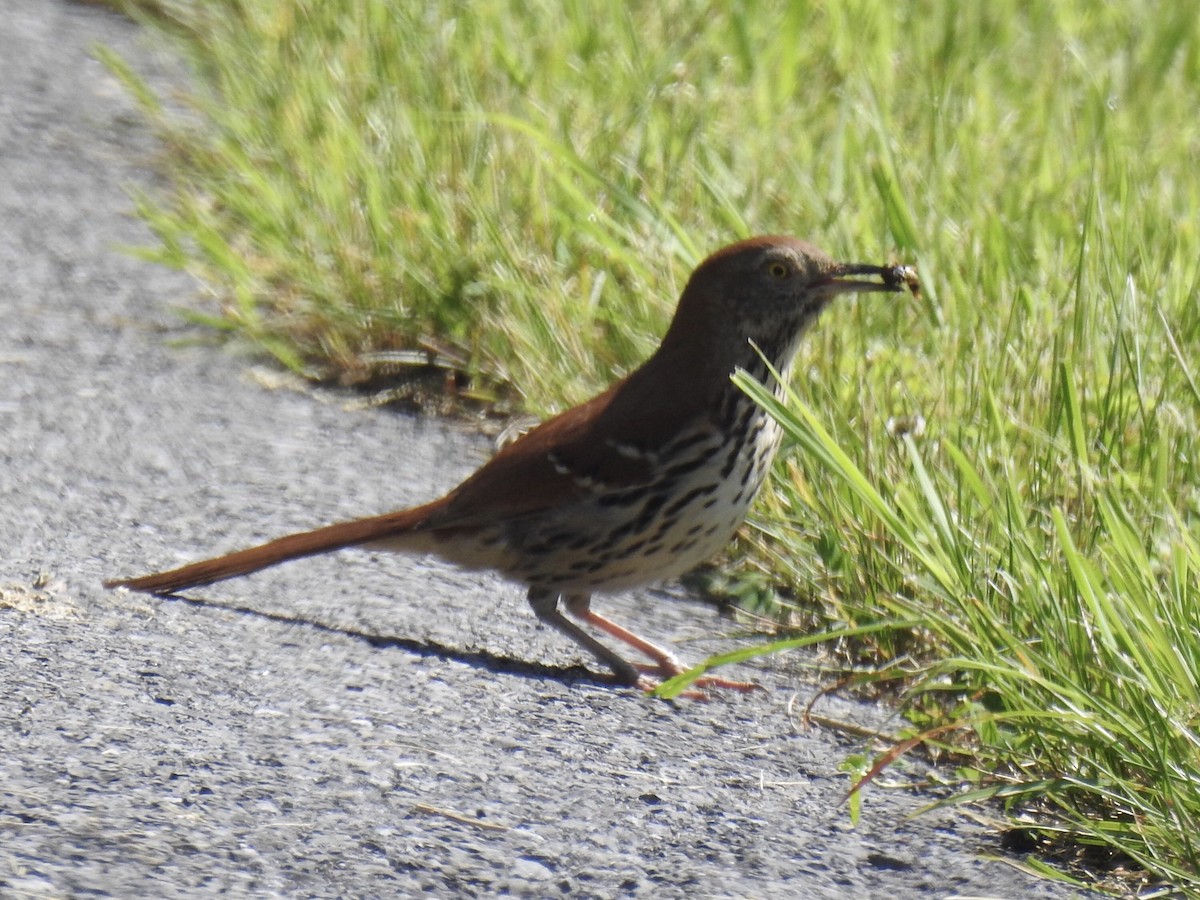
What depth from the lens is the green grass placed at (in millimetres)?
2979

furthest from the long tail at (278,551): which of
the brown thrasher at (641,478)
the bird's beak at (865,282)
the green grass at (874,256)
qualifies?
the bird's beak at (865,282)

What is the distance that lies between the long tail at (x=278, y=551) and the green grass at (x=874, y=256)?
0.82m

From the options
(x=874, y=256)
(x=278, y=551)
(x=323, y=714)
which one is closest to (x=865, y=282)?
(x=874, y=256)

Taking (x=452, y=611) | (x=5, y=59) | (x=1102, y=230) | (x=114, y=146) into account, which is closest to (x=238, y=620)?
(x=452, y=611)

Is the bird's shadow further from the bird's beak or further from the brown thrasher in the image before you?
the bird's beak

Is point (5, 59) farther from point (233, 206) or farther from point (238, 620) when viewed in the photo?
point (238, 620)

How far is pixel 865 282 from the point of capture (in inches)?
159

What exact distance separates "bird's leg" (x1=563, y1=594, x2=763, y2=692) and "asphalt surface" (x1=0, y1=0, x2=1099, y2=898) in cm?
7

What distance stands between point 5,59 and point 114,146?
3.70ft

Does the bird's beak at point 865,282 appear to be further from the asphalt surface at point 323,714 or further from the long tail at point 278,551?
the long tail at point 278,551

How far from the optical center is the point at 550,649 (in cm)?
403

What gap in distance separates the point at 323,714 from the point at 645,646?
3.03 feet

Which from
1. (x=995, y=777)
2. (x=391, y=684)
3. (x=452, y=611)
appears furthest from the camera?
(x=452, y=611)

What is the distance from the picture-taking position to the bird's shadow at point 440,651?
3.64 m
